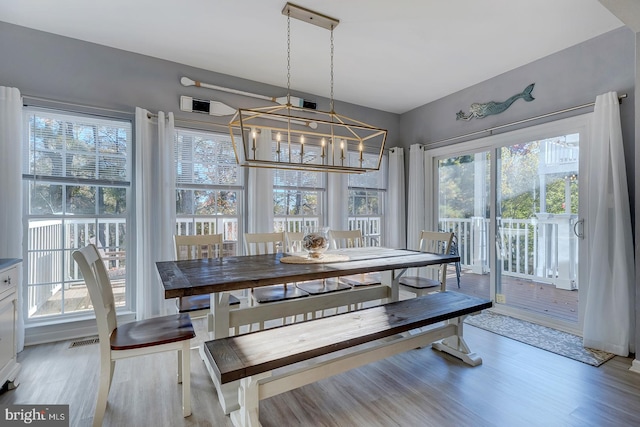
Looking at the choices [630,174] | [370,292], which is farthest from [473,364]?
[630,174]

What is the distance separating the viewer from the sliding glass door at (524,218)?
3.16 meters

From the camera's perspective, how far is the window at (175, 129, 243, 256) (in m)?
3.49

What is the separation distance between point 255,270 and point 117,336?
89 cm

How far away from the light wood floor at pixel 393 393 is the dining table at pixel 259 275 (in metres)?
0.31

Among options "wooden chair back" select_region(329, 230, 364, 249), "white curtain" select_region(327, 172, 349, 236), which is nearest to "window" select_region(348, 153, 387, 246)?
"white curtain" select_region(327, 172, 349, 236)

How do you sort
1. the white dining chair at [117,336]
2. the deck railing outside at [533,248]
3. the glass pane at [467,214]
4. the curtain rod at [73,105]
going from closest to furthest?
the white dining chair at [117,336], the curtain rod at [73,105], the deck railing outside at [533,248], the glass pane at [467,214]

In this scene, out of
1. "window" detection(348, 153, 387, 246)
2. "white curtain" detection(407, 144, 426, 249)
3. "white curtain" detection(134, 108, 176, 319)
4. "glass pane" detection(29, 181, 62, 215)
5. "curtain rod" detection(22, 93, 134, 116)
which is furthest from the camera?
"window" detection(348, 153, 387, 246)

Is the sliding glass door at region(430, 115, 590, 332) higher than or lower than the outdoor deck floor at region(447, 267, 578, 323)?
higher

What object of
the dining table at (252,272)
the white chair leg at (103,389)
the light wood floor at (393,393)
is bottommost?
the light wood floor at (393,393)

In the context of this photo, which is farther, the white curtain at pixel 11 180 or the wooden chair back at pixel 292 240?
the wooden chair back at pixel 292 240

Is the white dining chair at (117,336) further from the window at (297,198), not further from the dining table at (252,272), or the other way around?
the window at (297,198)

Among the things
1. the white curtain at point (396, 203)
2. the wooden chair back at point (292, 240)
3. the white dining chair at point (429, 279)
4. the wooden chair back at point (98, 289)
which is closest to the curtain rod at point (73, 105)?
the wooden chair back at point (98, 289)

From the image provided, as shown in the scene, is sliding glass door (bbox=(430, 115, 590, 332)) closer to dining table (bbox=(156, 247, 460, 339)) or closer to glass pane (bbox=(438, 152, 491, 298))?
glass pane (bbox=(438, 152, 491, 298))

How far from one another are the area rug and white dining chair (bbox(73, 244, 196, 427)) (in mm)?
2893
